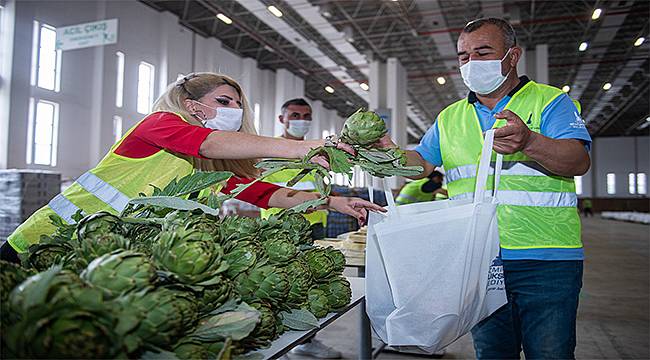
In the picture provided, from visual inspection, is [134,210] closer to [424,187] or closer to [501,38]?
[501,38]

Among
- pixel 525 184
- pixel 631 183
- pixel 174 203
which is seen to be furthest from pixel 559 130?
pixel 631 183

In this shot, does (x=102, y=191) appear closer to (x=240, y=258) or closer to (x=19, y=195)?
(x=240, y=258)

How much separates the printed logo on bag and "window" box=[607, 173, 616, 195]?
34.6m

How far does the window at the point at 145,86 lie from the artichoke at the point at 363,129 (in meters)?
12.0

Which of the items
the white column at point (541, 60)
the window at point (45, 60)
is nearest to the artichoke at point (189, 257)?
the window at point (45, 60)

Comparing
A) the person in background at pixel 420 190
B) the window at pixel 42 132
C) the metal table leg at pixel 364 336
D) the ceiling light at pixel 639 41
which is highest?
the ceiling light at pixel 639 41

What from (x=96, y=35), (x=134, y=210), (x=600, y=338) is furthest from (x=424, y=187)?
(x=96, y=35)

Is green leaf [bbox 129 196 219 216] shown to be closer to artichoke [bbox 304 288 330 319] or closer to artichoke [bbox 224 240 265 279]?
artichoke [bbox 224 240 265 279]

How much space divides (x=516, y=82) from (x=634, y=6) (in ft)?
42.6

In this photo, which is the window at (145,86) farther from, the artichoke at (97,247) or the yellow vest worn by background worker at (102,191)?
the artichoke at (97,247)

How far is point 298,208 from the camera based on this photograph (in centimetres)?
159

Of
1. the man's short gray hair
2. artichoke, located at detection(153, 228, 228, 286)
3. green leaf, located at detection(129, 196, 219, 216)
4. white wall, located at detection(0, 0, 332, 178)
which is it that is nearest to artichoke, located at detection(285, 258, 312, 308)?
green leaf, located at detection(129, 196, 219, 216)

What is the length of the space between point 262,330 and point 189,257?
0.92 ft

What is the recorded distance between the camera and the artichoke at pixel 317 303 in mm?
1393
